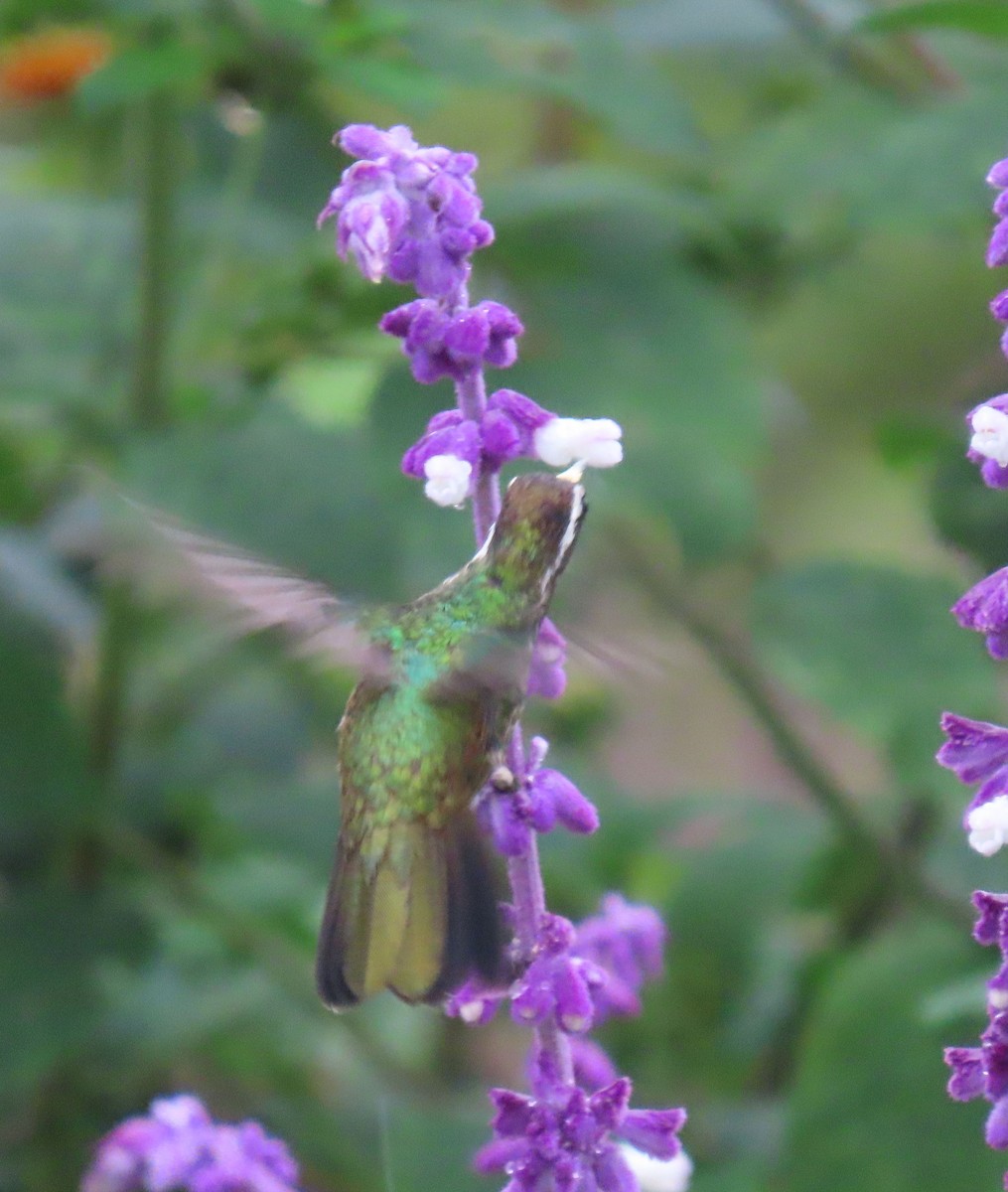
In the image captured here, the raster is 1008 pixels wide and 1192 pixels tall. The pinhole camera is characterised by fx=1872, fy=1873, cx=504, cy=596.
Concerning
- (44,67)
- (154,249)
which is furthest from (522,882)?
(44,67)

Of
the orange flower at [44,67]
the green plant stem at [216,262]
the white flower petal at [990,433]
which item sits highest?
the orange flower at [44,67]

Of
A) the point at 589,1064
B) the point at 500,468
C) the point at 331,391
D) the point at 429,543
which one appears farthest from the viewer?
the point at 331,391

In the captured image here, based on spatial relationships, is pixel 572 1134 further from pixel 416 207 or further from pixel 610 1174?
pixel 416 207

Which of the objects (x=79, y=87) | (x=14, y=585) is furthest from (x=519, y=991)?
(x=14, y=585)

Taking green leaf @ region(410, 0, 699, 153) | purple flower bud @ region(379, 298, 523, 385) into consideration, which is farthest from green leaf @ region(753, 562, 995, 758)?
purple flower bud @ region(379, 298, 523, 385)

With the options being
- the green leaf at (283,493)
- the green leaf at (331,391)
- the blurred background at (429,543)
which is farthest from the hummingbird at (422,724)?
the green leaf at (331,391)

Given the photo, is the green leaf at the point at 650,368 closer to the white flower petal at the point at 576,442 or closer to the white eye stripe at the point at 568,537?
the white eye stripe at the point at 568,537
